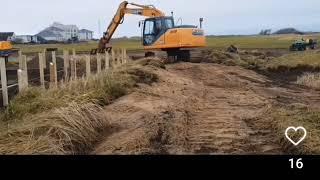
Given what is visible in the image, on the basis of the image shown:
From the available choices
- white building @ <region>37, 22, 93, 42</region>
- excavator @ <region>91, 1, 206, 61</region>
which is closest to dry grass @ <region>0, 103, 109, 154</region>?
excavator @ <region>91, 1, 206, 61</region>

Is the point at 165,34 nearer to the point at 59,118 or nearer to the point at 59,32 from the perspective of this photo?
the point at 59,118

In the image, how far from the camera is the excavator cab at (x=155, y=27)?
3122cm

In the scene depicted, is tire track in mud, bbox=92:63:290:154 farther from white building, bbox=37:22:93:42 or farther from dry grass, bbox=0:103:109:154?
white building, bbox=37:22:93:42

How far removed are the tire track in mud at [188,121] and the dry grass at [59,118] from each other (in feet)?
1.04

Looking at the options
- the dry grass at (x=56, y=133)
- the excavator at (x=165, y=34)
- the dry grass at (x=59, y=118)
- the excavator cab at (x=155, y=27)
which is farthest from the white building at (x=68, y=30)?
the dry grass at (x=56, y=133)

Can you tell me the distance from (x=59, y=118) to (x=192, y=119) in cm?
365

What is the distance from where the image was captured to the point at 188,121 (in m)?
12.1

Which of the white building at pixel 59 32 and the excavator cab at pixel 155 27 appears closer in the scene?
the excavator cab at pixel 155 27

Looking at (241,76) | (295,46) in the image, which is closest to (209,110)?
(241,76)

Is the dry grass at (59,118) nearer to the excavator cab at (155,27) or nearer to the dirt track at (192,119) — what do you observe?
the dirt track at (192,119)

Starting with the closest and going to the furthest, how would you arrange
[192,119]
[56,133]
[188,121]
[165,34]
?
[56,133], [188,121], [192,119], [165,34]

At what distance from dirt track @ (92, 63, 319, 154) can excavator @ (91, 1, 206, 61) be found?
10096 mm

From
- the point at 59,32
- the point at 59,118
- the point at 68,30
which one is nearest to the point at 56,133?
the point at 59,118
